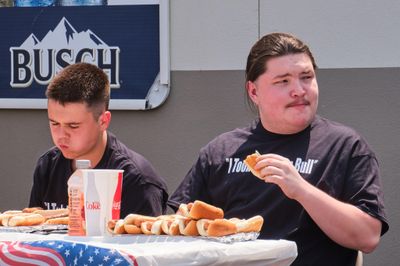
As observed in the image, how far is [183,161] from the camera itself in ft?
17.4

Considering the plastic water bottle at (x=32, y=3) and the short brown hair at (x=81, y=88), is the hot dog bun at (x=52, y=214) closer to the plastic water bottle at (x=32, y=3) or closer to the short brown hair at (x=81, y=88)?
the short brown hair at (x=81, y=88)

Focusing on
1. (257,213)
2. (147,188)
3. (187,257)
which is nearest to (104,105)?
(147,188)

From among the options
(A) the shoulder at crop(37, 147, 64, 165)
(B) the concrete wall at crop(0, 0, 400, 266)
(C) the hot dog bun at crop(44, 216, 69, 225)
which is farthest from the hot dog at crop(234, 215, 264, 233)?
(B) the concrete wall at crop(0, 0, 400, 266)

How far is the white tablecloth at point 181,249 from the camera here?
221 centimetres

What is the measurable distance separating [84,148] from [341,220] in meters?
1.07

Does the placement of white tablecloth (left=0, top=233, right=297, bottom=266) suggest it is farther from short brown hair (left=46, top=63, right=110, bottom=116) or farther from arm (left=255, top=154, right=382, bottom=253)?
short brown hair (left=46, top=63, right=110, bottom=116)

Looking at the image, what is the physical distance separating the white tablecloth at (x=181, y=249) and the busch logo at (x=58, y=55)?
285 centimetres

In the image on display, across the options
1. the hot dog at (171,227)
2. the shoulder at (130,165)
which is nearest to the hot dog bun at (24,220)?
the hot dog at (171,227)

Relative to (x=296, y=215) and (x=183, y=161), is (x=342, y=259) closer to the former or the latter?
(x=296, y=215)

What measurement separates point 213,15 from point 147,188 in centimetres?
196

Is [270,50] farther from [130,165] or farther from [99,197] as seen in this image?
[99,197]

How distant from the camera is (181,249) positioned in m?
2.27

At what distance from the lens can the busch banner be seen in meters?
5.30

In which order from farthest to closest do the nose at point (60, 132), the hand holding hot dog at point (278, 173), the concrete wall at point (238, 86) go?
the concrete wall at point (238, 86) → the nose at point (60, 132) → the hand holding hot dog at point (278, 173)
